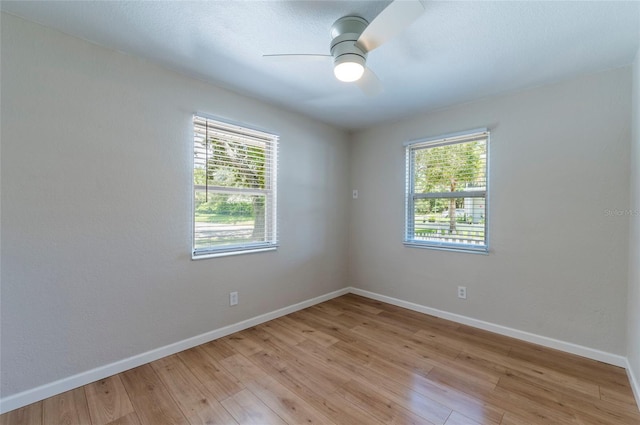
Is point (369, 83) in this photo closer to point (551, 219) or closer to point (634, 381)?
point (551, 219)

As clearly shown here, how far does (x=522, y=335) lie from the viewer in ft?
8.11

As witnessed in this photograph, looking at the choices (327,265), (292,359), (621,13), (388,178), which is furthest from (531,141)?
(292,359)

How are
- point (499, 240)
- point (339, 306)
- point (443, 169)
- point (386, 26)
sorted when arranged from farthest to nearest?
point (339, 306)
point (443, 169)
point (499, 240)
point (386, 26)

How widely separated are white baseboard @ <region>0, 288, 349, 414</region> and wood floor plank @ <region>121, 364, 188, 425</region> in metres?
0.07

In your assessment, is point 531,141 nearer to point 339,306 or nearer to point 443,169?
point 443,169

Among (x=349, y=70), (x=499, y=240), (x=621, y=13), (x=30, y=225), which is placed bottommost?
(x=499, y=240)

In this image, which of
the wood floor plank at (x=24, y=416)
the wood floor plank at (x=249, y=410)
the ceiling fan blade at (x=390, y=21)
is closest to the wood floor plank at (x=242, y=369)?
the wood floor plank at (x=249, y=410)

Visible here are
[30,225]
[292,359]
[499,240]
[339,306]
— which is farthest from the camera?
[339,306]

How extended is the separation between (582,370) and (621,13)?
2357 millimetres

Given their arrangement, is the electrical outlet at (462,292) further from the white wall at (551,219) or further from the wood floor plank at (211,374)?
the wood floor plank at (211,374)

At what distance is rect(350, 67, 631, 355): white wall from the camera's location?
2098mm

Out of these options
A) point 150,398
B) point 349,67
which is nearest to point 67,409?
point 150,398

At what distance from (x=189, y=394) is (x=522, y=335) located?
2.79 metres

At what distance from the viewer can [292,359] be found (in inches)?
85.2
